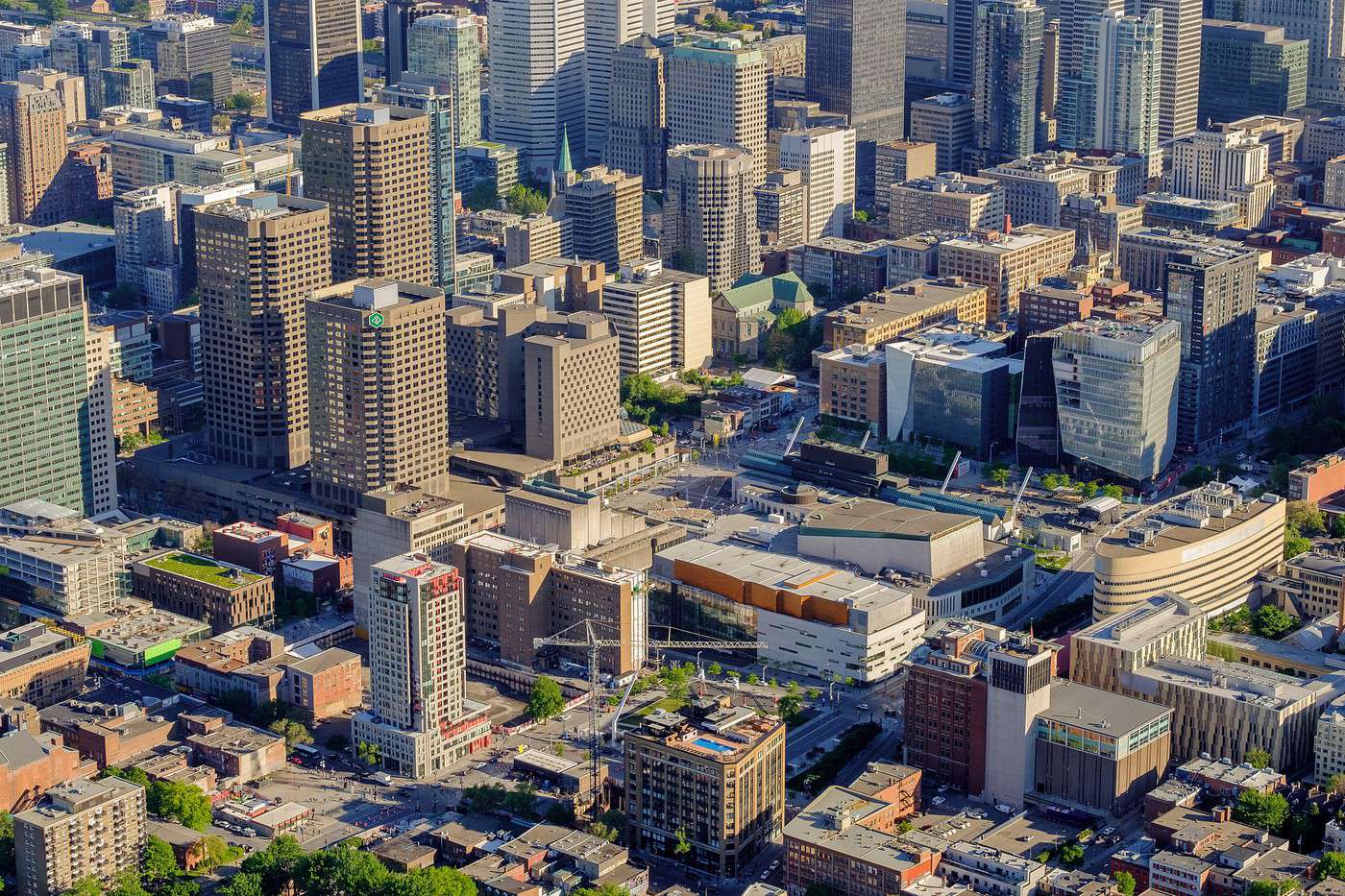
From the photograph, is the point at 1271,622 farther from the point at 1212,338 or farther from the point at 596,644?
the point at 596,644

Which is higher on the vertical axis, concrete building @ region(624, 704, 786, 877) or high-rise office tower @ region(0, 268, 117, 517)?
high-rise office tower @ region(0, 268, 117, 517)

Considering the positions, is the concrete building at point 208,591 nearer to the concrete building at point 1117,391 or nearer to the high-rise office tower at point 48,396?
the high-rise office tower at point 48,396

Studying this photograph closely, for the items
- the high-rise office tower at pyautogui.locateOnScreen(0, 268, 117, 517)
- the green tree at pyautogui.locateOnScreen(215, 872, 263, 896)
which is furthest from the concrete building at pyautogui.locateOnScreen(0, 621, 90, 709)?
the green tree at pyautogui.locateOnScreen(215, 872, 263, 896)

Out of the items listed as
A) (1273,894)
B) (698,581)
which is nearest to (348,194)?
(698,581)

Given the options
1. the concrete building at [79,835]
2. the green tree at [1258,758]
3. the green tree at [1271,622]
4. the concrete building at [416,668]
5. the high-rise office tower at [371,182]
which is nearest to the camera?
the concrete building at [79,835]

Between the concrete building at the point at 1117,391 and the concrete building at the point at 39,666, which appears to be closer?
the concrete building at the point at 39,666

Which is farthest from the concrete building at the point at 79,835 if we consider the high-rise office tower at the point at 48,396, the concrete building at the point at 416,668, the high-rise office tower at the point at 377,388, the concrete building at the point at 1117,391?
the concrete building at the point at 1117,391

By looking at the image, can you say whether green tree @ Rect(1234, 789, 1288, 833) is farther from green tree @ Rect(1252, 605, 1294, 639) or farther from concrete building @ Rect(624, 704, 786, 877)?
green tree @ Rect(1252, 605, 1294, 639)
